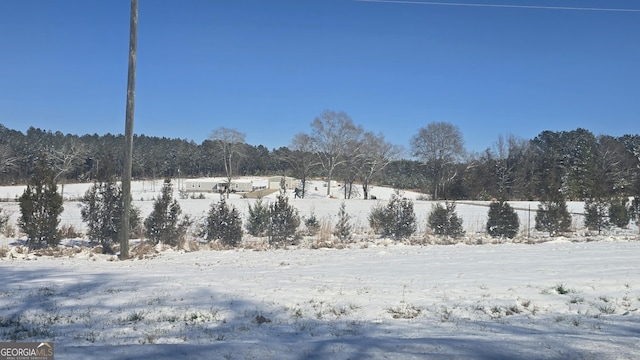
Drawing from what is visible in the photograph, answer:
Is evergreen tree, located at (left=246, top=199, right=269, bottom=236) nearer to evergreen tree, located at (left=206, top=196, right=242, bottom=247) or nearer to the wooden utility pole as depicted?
evergreen tree, located at (left=206, top=196, right=242, bottom=247)

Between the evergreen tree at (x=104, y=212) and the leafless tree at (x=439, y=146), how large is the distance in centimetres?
5418

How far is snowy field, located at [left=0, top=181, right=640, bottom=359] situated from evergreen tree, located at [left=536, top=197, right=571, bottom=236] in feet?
30.7

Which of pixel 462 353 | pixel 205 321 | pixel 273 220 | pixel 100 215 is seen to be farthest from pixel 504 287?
pixel 100 215

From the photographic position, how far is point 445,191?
57.3m

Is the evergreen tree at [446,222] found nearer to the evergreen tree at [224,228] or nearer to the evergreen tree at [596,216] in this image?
the evergreen tree at [596,216]

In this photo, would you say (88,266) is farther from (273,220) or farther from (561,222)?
(561,222)

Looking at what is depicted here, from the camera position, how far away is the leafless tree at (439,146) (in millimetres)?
63625

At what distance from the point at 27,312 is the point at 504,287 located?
7.23 meters

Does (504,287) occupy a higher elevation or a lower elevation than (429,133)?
lower

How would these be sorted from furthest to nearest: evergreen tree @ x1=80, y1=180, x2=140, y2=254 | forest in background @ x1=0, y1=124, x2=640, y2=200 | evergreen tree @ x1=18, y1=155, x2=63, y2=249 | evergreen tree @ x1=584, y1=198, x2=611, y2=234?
1. forest in background @ x1=0, y1=124, x2=640, y2=200
2. evergreen tree @ x1=584, y1=198, x2=611, y2=234
3. evergreen tree @ x1=80, y1=180, x2=140, y2=254
4. evergreen tree @ x1=18, y1=155, x2=63, y2=249

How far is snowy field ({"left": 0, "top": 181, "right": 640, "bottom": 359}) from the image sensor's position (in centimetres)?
380

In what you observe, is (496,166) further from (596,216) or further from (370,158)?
(596,216)

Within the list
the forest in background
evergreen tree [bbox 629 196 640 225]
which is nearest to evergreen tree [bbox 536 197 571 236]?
evergreen tree [bbox 629 196 640 225]

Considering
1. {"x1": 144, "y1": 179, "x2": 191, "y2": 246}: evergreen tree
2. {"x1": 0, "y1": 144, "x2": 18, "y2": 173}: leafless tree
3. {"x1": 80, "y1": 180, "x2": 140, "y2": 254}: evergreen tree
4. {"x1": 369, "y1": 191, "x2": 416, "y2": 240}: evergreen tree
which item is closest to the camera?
{"x1": 80, "y1": 180, "x2": 140, "y2": 254}: evergreen tree
